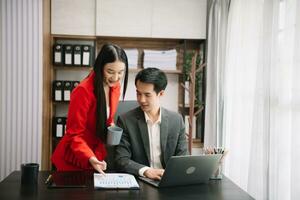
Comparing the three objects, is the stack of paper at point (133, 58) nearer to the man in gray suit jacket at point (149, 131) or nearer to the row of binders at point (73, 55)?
the row of binders at point (73, 55)

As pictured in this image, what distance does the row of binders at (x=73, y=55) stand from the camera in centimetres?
359

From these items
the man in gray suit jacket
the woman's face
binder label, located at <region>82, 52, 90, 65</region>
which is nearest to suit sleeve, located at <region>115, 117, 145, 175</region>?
the man in gray suit jacket

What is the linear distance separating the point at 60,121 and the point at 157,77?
6.09 feet

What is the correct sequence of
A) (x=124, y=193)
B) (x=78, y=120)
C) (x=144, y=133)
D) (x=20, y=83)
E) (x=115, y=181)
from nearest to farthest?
(x=124, y=193), (x=115, y=181), (x=78, y=120), (x=144, y=133), (x=20, y=83)

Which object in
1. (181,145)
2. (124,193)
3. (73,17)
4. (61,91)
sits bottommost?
(124,193)

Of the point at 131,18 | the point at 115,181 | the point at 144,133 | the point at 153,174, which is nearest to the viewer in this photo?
the point at 115,181

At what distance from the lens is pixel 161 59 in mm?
3766

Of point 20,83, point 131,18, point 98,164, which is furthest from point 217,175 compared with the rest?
point 20,83

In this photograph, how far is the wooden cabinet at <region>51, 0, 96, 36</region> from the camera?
3.57 meters

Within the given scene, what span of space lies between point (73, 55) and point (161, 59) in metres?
0.91

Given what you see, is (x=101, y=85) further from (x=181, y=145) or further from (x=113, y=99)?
(x=181, y=145)

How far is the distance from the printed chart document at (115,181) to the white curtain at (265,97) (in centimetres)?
91

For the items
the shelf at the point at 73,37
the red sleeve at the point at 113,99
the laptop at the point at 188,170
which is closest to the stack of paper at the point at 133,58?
the shelf at the point at 73,37

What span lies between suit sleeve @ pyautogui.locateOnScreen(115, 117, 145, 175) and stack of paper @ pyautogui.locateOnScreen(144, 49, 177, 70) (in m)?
1.73
